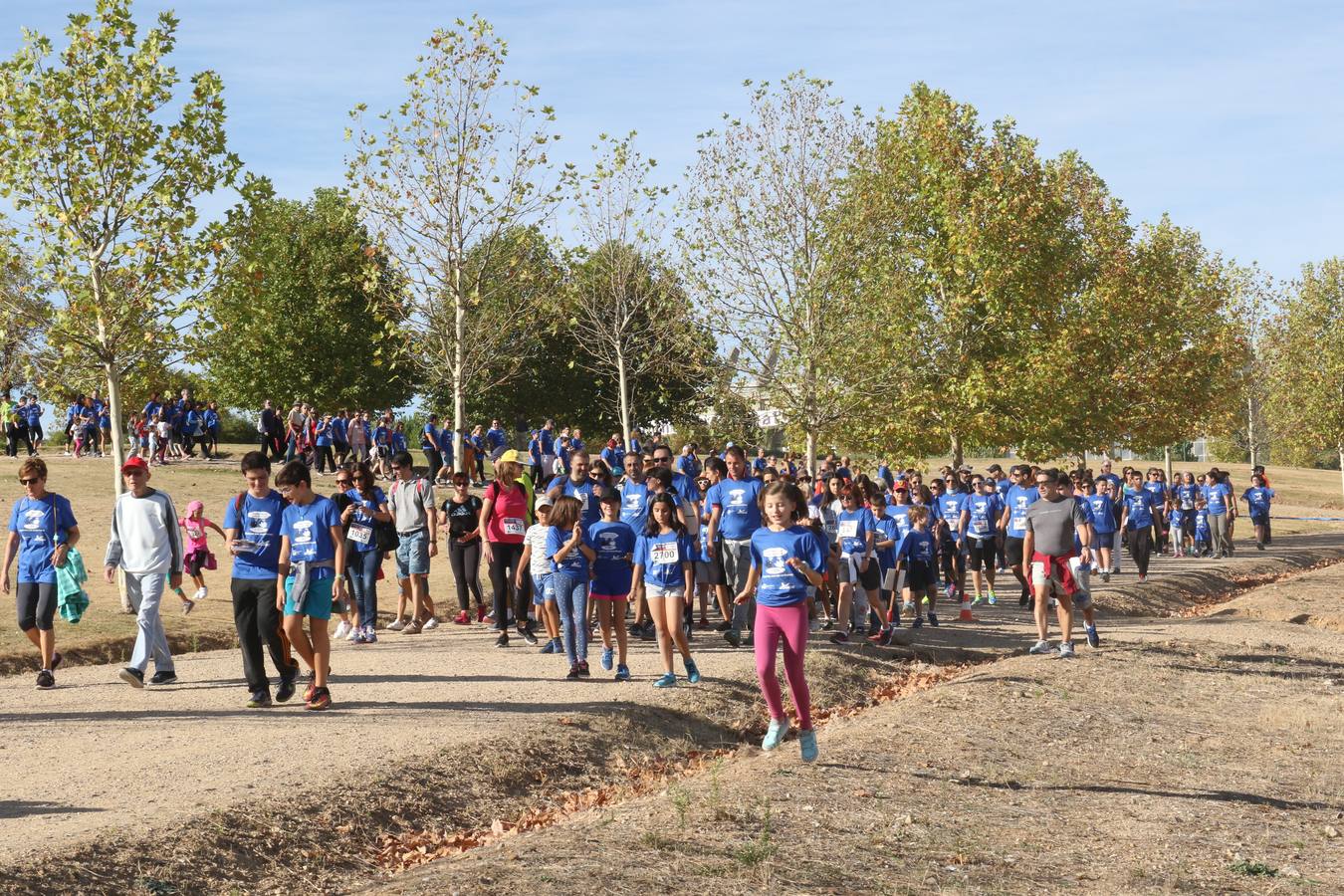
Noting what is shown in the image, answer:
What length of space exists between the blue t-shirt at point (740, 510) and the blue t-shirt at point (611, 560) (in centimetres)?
214

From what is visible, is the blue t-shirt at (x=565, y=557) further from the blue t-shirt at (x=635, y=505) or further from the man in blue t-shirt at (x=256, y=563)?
the man in blue t-shirt at (x=256, y=563)

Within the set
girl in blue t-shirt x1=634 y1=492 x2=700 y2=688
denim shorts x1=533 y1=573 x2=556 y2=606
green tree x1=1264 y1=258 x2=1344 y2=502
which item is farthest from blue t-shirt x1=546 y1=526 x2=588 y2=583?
green tree x1=1264 y1=258 x2=1344 y2=502

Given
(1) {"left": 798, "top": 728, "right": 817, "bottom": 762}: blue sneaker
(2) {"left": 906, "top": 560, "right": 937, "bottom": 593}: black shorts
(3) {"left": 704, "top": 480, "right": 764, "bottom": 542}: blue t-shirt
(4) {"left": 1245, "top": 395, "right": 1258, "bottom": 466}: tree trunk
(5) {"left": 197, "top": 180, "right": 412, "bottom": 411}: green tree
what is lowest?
(1) {"left": 798, "top": 728, "right": 817, "bottom": 762}: blue sneaker

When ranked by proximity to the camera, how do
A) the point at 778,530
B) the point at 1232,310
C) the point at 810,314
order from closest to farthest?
1. the point at 778,530
2. the point at 810,314
3. the point at 1232,310

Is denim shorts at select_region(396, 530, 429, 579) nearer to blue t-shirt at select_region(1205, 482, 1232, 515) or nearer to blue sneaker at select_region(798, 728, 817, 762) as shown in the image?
blue sneaker at select_region(798, 728, 817, 762)

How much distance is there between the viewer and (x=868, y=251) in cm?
2980

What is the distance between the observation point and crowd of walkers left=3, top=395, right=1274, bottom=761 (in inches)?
436

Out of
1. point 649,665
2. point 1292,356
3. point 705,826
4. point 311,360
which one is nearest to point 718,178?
point 649,665

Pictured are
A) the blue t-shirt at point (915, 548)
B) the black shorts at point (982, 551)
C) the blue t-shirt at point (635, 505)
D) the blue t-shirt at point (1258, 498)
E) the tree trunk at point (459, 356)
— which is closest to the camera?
the blue t-shirt at point (635, 505)

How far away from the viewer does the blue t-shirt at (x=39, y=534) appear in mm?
12195

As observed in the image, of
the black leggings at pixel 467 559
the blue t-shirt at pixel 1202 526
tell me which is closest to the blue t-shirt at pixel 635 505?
the black leggings at pixel 467 559

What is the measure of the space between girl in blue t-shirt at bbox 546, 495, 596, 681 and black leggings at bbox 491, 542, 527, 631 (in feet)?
6.23

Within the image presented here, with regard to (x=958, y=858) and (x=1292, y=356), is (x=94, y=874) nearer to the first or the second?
(x=958, y=858)

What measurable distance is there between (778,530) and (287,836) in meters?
3.83
